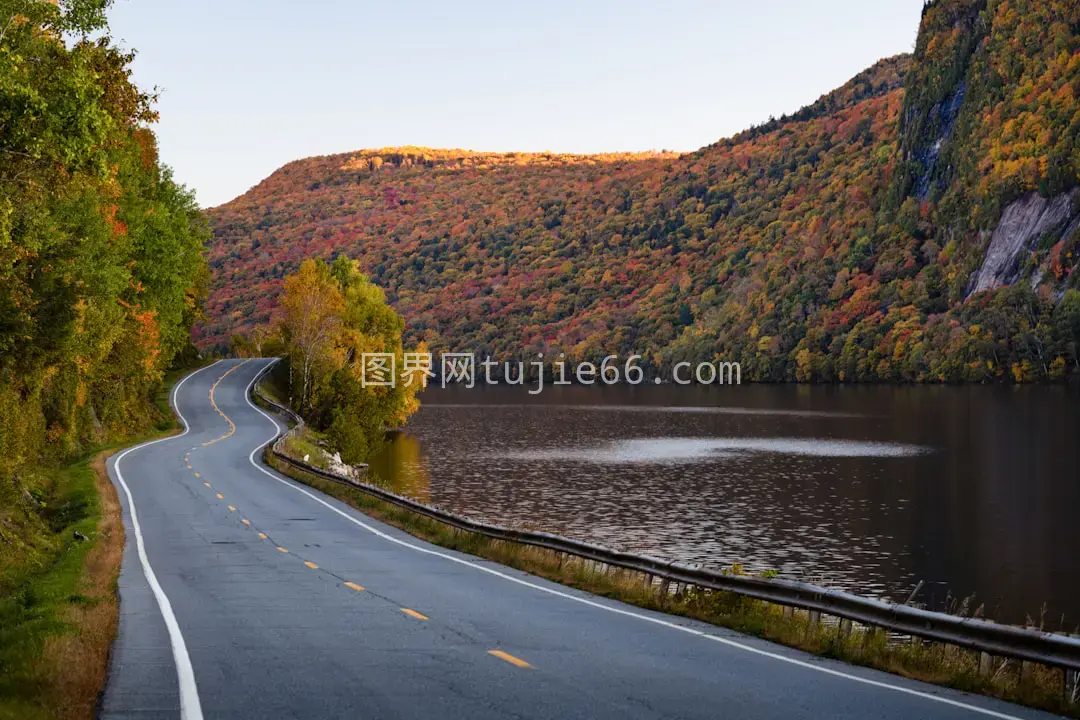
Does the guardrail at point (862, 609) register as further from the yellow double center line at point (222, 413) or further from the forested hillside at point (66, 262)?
the yellow double center line at point (222, 413)

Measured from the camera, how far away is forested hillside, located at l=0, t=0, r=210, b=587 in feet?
58.9

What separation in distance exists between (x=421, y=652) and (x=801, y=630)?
551cm

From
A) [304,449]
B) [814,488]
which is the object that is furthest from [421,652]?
[814,488]

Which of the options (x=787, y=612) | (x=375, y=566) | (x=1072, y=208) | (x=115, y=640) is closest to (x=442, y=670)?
(x=115, y=640)

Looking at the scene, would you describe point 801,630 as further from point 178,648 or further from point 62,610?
point 62,610

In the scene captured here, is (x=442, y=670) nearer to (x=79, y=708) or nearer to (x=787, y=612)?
(x=79, y=708)

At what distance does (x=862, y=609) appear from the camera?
15211 mm

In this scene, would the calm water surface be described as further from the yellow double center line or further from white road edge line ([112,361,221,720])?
white road edge line ([112,361,221,720])

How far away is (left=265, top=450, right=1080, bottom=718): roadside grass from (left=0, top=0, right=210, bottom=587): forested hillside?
1097 centimetres

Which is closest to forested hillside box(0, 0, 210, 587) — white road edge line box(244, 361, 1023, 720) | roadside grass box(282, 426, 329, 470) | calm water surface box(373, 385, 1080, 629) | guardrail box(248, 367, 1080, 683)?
white road edge line box(244, 361, 1023, 720)

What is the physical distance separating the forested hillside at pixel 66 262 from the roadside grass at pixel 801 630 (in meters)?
11.0

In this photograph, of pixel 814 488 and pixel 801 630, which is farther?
pixel 814 488

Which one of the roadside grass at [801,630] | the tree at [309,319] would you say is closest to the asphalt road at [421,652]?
the roadside grass at [801,630]

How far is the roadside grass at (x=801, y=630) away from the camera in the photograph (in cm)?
1241
